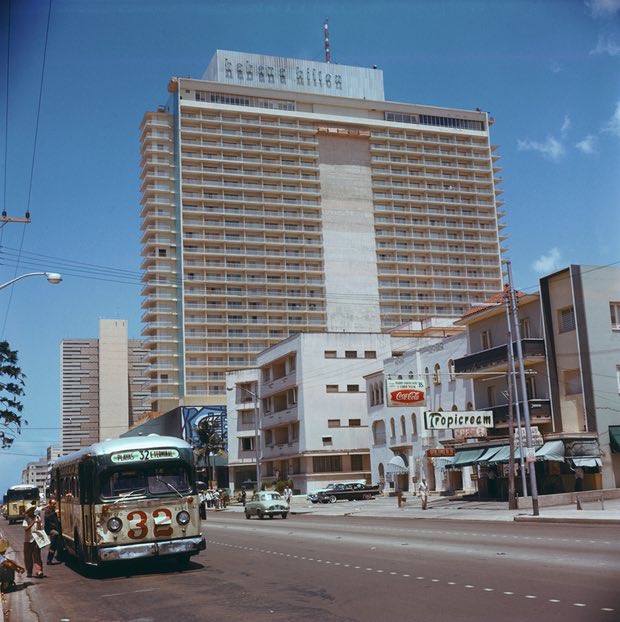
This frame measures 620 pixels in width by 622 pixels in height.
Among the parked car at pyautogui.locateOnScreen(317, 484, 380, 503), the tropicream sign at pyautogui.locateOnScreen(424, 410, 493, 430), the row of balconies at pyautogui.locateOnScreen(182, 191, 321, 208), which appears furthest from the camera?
the row of balconies at pyautogui.locateOnScreen(182, 191, 321, 208)

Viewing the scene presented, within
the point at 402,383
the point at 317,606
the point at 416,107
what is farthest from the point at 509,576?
the point at 416,107

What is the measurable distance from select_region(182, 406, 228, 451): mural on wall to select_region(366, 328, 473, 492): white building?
3579cm

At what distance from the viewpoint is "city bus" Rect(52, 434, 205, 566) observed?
17547 millimetres

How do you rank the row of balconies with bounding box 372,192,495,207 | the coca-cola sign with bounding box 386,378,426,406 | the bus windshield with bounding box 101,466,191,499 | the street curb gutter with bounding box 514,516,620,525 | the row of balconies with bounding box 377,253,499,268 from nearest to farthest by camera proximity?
1. the bus windshield with bounding box 101,466,191,499
2. the street curb gutter with bounding box 514,516,620,525
3. the coca-cola sign with bounding box 386,378,426,406
4. the row of balconies with bounding box 377,253,499,268
5. the row of balconies with bounding box 372,192,495,207

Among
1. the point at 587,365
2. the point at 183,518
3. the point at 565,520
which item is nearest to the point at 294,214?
the point at 587,365

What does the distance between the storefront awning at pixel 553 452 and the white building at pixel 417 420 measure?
972 cm

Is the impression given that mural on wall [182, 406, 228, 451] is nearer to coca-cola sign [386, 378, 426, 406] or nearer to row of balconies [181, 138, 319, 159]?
row of balconies [181, 138, 319, 159]

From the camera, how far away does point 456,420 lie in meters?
46.5

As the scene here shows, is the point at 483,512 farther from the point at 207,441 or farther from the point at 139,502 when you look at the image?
the point at 207,441

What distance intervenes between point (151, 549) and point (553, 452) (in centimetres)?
2883

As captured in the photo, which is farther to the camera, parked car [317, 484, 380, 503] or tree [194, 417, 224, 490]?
A: tree [194, 417, 224, 490]

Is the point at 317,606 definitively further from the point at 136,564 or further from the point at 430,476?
the point at 430,476

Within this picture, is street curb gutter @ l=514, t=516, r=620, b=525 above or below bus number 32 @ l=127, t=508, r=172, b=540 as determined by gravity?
below

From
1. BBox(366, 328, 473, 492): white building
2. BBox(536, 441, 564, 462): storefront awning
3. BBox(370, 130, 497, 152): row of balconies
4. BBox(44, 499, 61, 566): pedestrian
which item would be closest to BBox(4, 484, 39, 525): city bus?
BBox(366, 328, 473, 492): white building
